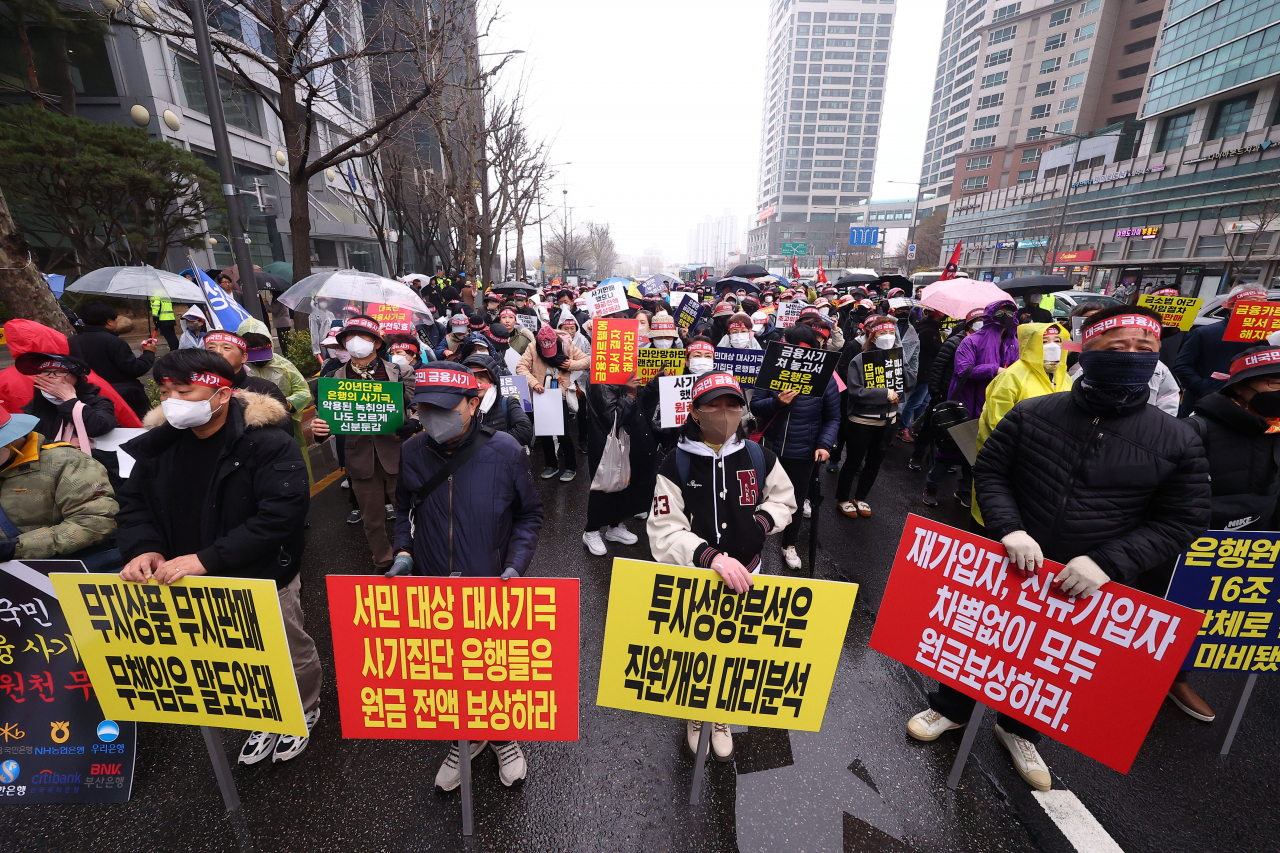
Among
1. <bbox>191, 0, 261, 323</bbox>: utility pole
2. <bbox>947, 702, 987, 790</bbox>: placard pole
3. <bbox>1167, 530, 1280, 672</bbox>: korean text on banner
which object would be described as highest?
<bbox>191, 0, 261, 323</bbox>: utility pole

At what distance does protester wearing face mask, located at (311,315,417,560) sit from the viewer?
167 inches

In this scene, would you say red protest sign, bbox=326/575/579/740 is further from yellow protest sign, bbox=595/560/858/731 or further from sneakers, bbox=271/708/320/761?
sneakers, bbox=271/708/320/761

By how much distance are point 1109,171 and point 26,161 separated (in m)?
63.0

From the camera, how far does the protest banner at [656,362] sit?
17.3 ft

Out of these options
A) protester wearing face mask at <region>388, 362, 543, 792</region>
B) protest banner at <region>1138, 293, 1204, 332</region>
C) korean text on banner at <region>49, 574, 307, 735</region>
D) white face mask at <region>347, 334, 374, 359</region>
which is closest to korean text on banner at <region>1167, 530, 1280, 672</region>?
protester wearing face mask at <region>388, 362, 543, 792</region>

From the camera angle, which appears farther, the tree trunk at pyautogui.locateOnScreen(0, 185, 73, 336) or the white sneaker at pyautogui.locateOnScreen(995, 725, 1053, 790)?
the tree trunk at pyautogui.locateOnScreen(0, 185, 73, 336)

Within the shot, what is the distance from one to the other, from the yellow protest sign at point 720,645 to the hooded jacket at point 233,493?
164 centimetres

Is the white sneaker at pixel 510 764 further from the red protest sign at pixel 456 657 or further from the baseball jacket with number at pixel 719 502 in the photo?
the baseball jacket with number at pixel 719 502

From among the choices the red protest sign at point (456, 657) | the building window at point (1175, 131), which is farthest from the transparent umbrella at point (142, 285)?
the building window at point (1175, 131)

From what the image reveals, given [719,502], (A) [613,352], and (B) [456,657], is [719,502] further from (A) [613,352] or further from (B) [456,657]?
(A) [613,352]

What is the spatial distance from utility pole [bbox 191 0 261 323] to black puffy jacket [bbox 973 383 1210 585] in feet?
30.1

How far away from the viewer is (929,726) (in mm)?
3010

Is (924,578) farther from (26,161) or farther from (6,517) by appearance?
(26,161)

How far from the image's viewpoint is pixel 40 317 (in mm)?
6684
